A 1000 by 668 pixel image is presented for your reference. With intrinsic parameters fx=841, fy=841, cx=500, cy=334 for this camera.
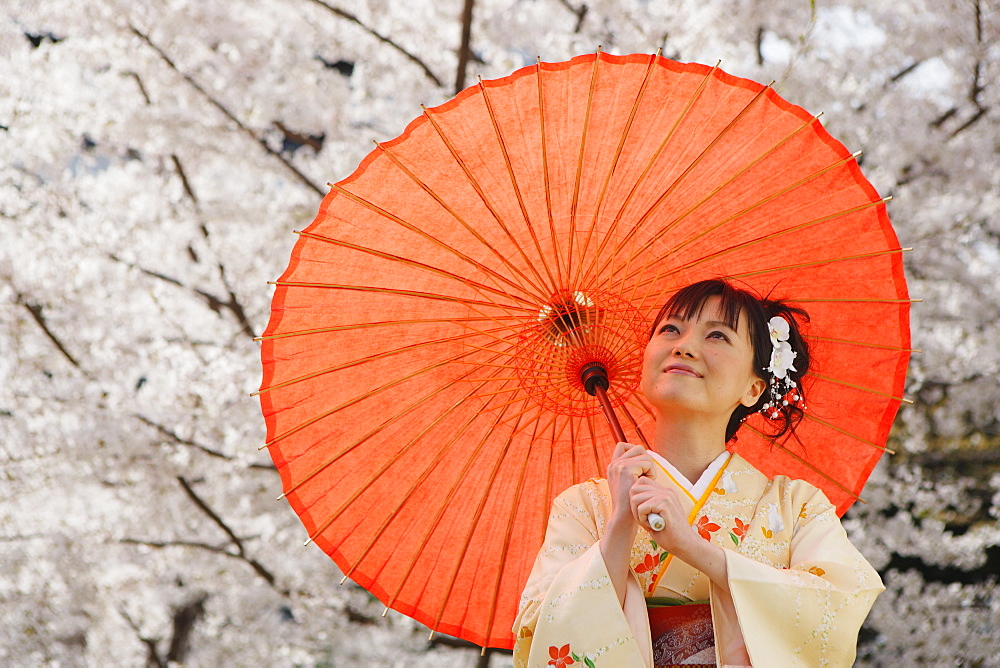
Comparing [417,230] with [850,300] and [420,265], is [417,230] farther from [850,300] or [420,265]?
[850,300]

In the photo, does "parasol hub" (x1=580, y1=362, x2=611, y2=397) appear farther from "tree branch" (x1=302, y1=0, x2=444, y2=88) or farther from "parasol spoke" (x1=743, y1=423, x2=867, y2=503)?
"tree branch" (x1=302, y1=0, x2=444, y2=88)

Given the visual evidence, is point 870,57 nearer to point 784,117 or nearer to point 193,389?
point 784,117

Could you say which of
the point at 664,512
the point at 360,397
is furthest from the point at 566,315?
the point at 664,512

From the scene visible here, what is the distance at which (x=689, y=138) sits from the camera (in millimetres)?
2094

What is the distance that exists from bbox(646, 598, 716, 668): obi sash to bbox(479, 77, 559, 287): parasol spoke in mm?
807

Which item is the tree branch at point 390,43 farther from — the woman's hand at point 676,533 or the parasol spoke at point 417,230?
the woman's hand at point 676,533

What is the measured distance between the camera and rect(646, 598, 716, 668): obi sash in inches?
67.0

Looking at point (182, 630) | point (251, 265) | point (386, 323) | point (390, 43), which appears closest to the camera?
point (386, 323)

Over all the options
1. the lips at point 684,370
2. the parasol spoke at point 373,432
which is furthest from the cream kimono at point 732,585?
the parasol spoke at point 373,432

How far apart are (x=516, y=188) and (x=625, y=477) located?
79 centimetres

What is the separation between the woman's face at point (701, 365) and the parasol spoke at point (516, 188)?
1.05ft

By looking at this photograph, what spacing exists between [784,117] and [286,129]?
4.38 metres

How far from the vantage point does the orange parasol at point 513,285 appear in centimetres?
206

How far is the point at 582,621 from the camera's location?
159 centimetres
